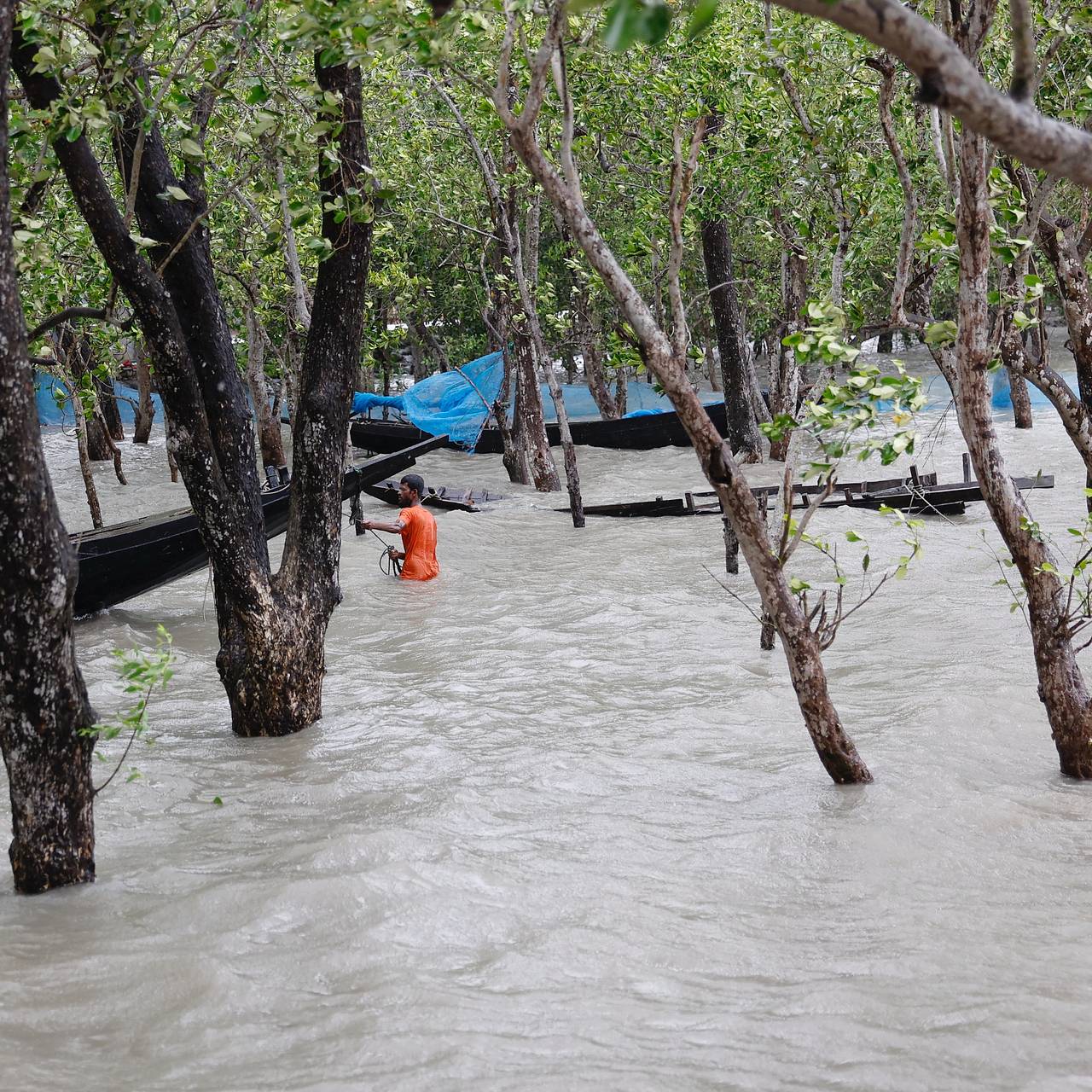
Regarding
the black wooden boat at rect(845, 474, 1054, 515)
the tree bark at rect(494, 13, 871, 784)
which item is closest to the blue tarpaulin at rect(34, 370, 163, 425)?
the black wooden boat at rect(845, 474, 1054, 515)

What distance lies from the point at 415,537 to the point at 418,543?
0.07 metres

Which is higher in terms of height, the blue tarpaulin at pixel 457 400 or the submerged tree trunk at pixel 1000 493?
the blue tarpaulin at pixel 457 400

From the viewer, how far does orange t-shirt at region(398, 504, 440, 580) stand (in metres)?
10.6

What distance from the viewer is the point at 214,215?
43.9 ft

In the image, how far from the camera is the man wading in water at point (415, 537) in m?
10.6

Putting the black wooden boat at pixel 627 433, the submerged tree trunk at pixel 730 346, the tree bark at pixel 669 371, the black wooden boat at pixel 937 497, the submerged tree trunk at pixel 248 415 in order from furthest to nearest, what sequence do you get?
the black wooden boat at pixel 627 433 → the submerged tree trunk at pixel 730 346 → the black wooden boat at pixel 937 497 → the submerged tree trunk at pixel 248 415 → the tree bark at pixel 669 371

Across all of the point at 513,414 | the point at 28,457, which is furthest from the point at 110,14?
the point at 513,414

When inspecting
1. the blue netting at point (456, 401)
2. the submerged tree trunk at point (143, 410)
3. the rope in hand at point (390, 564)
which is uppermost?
the submerged tree trunk at point (143, 410)

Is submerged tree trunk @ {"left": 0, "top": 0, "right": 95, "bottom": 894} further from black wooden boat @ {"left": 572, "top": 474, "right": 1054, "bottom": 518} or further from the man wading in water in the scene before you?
black wooden boat @ {"left": 572, "top": 474, "right": 1054, "bottom": 518}

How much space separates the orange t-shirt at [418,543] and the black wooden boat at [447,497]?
3476 millimetres

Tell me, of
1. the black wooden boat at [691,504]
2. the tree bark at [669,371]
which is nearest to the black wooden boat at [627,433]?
the black wooden boat at [691,504]

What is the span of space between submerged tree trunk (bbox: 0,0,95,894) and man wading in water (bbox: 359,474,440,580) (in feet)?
22.1

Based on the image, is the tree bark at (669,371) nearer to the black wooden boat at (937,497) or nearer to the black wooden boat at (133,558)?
the black wooden boat at (133,558)

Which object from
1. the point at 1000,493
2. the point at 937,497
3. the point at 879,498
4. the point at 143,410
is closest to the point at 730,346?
the point at 879,498
